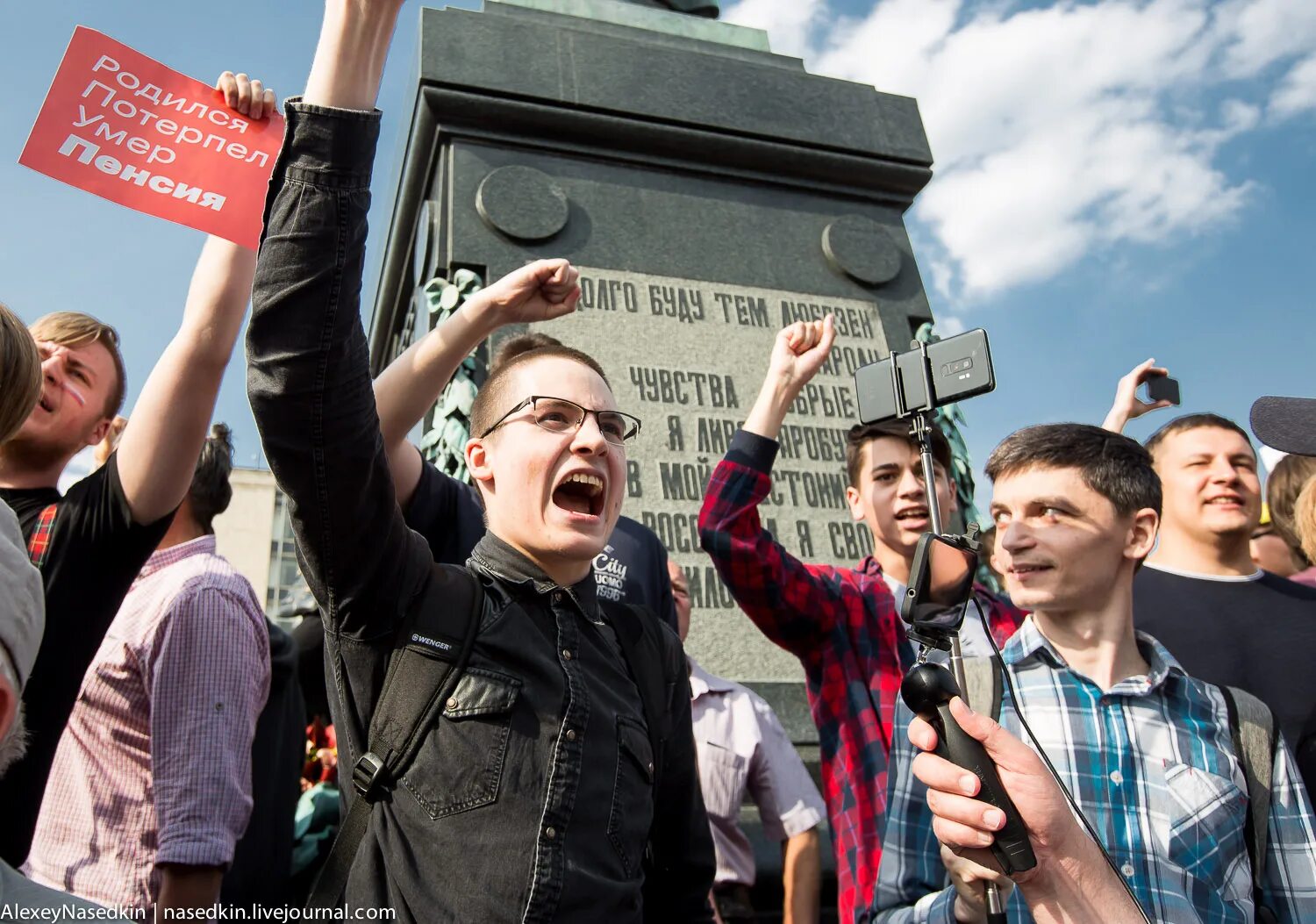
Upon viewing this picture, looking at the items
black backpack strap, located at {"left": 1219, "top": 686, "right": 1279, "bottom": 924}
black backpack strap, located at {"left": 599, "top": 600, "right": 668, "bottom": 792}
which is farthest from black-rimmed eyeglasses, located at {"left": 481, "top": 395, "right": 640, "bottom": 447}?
black backpack strap, located at {"left": 1219, "top": 686, "right": 1279, "bottom": 924}

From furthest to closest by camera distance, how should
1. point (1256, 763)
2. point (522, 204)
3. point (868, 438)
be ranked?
point (522, 204), point (868, 438), point (1256, 763)

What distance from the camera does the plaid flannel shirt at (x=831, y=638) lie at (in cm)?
255

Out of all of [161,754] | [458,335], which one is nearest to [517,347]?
[458,335]

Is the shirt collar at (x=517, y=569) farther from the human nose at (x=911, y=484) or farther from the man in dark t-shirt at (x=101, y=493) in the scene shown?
the human nose at (x=911, y=484)

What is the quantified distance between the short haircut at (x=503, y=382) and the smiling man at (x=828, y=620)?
0.68 m

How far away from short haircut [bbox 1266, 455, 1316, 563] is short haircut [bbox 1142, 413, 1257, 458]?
1.35 ft

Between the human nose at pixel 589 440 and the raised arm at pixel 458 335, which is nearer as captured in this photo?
the human nose at pixel 589 440

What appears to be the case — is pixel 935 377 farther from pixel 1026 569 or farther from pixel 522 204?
pixel 522 204

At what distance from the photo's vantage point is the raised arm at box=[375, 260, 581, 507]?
201 centimetres

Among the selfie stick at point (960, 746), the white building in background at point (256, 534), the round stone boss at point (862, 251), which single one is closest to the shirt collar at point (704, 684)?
the selfie stick at point (960, 746)

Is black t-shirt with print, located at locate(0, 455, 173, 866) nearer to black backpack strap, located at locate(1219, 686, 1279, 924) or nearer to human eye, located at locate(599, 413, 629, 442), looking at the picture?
human eye, located at locate(599, 413, 629, 442)

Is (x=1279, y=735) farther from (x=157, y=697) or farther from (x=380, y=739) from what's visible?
(x=157, y=697)

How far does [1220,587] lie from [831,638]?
1070 mm

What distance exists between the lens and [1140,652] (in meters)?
2.17
